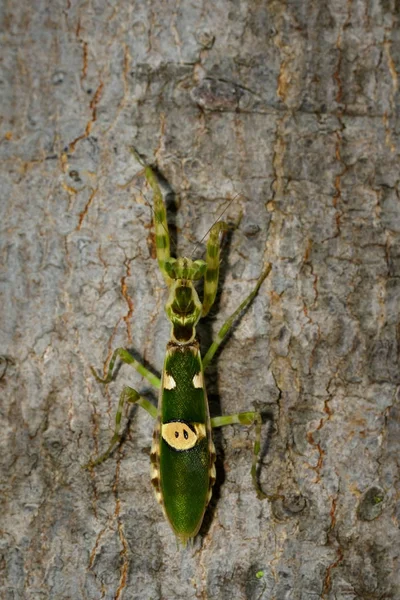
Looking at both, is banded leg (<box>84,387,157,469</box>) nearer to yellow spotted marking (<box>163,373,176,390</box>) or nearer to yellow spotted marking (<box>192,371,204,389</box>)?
yellow spotted marking (<box>163,373,176,390</box>)

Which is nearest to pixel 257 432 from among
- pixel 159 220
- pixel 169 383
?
pixel 169 383

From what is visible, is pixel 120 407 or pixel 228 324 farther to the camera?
pixel 228 324

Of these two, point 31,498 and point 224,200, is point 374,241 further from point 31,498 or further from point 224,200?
point 31,498

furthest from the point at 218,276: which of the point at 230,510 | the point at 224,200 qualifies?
the point at 230,510

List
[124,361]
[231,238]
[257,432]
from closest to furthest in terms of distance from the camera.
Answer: [257,432] → [124,361] → [231,238]

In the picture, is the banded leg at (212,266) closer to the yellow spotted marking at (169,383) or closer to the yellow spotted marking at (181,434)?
the yellow spotted marking at (169,383)

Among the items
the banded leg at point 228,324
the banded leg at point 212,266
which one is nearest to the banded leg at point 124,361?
the banded leg at point 228,324

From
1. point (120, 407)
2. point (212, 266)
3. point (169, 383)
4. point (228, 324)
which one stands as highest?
point (212, 266)

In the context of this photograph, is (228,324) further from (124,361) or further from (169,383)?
(124,361)
